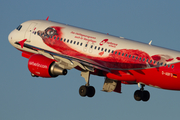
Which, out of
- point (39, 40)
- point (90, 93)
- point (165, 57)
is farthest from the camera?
point (39, 40)

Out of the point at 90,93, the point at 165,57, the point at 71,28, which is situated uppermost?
the point at 71,28

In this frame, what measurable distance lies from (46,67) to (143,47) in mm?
9464

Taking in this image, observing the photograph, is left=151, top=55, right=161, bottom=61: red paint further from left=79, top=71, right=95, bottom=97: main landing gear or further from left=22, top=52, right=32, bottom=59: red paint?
left=22, top=52, right=32, bottom=59: red paint

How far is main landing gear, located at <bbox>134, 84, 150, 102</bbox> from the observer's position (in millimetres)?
52812

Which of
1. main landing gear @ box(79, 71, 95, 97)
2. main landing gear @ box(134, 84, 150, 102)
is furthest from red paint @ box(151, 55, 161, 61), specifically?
main landing gear @ box(134, 84, 150, 102)

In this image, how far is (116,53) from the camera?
48.4 m

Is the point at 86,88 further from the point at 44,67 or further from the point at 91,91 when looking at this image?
the point at 44,67

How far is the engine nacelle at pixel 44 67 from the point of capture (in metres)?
48.7

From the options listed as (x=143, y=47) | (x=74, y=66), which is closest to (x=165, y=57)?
(x=143, y=47)

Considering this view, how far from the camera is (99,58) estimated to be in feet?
162

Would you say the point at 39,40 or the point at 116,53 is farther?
the point at 39,40

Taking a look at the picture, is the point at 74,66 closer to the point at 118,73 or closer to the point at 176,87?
the point at 118,73

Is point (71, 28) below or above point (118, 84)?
above

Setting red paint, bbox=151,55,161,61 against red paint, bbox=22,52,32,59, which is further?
red paint, bbox=22,52,32,59
